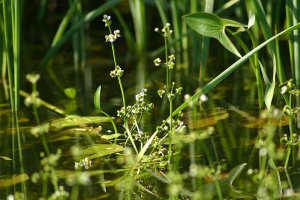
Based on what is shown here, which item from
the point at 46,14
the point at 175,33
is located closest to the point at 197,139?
the point at 175,33

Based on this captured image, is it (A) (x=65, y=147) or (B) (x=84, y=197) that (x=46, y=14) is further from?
(B) (x=84, y=197)

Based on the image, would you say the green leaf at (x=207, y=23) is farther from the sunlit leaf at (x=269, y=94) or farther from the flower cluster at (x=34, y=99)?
the flower cluster at (x=34, y=99)

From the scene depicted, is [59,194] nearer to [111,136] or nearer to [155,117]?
[111,136]

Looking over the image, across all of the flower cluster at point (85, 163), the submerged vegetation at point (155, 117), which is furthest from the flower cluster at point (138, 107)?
the flower cluster at point (85, 163)

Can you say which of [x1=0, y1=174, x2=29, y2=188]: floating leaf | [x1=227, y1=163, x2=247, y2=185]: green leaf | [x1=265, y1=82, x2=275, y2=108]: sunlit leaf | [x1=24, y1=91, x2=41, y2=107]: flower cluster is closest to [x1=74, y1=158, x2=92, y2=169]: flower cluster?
[x1=0, y1=174, x2=29, y2=188]: floating leaf

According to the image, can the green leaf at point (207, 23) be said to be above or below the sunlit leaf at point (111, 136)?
above

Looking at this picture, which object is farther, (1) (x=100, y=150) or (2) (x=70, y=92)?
(2) (x=70, y=92)

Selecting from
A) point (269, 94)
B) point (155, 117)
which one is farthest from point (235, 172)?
point (155, 117)

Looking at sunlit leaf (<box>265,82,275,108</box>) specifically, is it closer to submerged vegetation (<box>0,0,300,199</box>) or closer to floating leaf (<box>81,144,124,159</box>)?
submerged vegetation (<box>0,0,300,199</box>)
